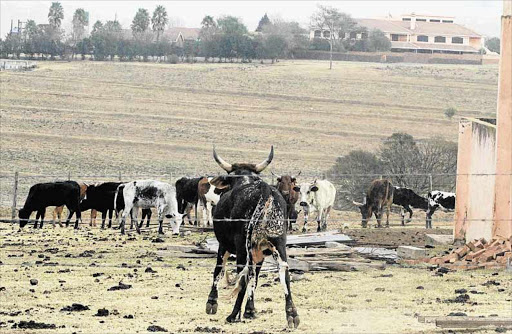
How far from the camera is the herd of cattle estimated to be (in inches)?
564

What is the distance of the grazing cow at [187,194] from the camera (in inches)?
1276

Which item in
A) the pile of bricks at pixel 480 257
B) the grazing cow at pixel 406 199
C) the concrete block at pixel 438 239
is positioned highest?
the pile of bricks at pixel 480 257

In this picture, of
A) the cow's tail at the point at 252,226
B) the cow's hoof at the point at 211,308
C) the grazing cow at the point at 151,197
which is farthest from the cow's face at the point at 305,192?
the cow's tail at the point at 252,226

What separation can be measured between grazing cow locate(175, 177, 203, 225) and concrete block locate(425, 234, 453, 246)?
25.5 ft

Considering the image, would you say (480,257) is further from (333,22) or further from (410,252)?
(333,22)

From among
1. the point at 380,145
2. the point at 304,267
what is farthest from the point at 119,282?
the point at 380,145

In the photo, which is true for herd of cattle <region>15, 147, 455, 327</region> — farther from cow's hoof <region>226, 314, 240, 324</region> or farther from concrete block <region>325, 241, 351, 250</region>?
concrete block <region>325, 241, 351, 250</region>

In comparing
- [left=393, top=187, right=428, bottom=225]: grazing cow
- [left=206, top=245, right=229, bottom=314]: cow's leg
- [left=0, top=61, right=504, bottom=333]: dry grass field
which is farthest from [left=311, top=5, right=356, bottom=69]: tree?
[left=206, top=245, right=229, bottom=314]: cow's leg

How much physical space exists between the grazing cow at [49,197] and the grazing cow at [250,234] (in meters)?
15.2

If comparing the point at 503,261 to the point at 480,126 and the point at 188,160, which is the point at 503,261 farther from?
the point at 188,160

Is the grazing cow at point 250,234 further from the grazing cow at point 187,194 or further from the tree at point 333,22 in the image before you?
the tree at point 333,22

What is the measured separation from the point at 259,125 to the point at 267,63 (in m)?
39.4

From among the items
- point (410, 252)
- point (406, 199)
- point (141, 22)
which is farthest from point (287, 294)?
point (141, 22)

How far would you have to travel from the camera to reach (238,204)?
14.8 meters
